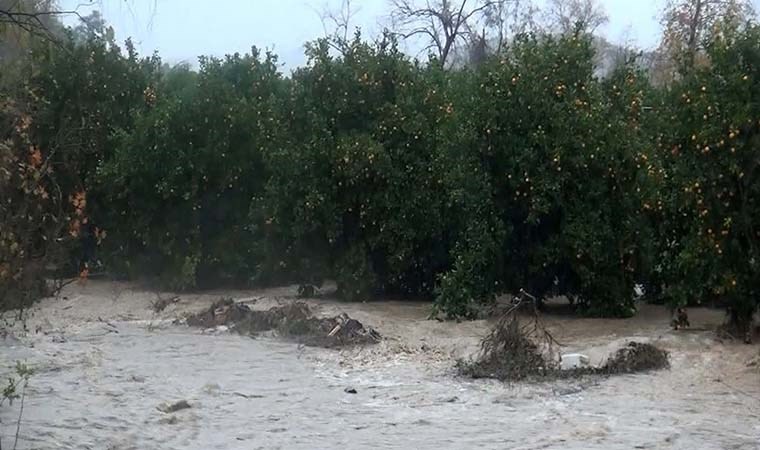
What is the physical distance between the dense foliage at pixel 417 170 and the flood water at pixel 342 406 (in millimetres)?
2025

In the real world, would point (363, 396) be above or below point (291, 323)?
below

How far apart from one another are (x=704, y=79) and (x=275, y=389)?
6.69m

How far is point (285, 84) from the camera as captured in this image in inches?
848

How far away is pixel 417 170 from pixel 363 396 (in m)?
7.26

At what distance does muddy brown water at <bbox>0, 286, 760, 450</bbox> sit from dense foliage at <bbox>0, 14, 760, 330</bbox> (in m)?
1.20

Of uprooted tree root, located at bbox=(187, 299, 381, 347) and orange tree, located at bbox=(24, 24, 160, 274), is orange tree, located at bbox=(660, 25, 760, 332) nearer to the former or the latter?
uprooted tree root, located at bbox=(187, 299, 381, 347)

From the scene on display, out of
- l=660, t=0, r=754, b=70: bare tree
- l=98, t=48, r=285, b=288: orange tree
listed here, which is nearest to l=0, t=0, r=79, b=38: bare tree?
l=98, t=48, r=285, b=288: orange tree

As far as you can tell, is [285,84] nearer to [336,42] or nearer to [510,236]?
[336,42]

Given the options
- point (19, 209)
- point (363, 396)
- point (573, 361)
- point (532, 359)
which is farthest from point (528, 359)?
point (19, 209)

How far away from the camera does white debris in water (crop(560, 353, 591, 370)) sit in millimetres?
12680

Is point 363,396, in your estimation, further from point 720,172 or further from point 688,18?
point 688,18

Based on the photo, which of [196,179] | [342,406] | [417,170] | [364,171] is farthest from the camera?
[196,179]

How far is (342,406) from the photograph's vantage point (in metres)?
11.4

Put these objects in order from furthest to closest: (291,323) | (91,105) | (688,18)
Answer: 1. (688,18)
2. (91,105)
3. (291,323)
